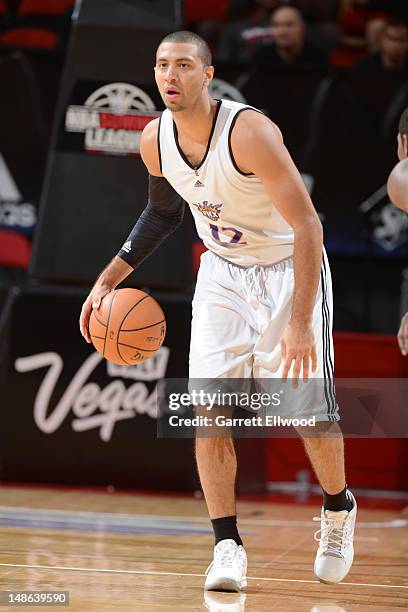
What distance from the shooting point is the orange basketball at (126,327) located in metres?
4.12

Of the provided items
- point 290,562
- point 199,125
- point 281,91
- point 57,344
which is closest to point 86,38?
point 57,344

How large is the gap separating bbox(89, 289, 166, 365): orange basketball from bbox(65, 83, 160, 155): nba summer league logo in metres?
2.43

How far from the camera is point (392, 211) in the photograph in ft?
27.5

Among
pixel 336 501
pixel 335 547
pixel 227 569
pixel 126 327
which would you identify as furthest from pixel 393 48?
pixel 227 569

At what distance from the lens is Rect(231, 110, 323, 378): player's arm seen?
370 centimetres

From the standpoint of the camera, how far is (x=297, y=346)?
3723 mm

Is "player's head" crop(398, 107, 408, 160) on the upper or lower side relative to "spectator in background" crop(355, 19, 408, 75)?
lower

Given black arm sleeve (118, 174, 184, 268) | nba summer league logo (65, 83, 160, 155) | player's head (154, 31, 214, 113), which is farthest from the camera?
nba summer league logo (65, 83, 160, 155)

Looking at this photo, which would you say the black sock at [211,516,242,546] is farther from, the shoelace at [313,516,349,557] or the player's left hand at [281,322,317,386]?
the player's left hand at [281,322,317,386]

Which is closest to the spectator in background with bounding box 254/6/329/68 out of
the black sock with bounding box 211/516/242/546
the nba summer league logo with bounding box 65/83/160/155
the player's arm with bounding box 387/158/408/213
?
the nba summer league logo with bounding box 65/83/160/155

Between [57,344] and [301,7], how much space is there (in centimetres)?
468

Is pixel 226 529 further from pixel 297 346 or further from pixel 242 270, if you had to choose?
pixel 242 270

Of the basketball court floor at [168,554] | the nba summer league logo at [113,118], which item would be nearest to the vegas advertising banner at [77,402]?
the basketball court floor at [168,554]

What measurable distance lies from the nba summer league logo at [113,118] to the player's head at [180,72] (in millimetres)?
2549
